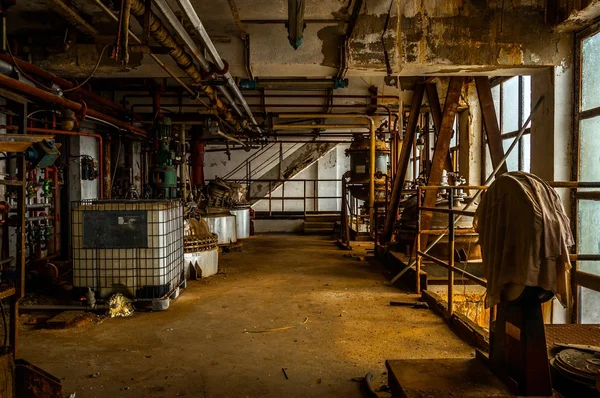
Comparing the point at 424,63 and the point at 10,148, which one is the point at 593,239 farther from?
the point at 10,148

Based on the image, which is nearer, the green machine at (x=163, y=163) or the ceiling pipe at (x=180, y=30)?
the ceiling pipe at (x=180, y=30)

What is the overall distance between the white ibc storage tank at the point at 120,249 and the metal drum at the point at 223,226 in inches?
169

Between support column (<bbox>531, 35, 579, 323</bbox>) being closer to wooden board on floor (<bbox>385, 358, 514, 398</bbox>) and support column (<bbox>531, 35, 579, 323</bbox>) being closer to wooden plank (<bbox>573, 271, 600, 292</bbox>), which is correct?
wooden plank (<bbox>573, 271, 600, 292</bbox>)

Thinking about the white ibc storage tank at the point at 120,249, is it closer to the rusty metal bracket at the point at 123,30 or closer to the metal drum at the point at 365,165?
the rusty metal bracket at the point at 123,30

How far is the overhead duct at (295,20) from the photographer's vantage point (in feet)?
12.2

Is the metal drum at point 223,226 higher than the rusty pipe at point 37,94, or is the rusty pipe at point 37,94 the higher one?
the rusty pipe at point 37,94

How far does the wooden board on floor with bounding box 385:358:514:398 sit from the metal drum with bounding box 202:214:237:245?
23.5ft

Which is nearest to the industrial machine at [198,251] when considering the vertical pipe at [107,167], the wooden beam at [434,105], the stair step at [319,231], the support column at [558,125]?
the vertical pipe at [107,167]

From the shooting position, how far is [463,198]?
6.78 meters

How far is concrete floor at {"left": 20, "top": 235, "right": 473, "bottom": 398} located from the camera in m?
3.09

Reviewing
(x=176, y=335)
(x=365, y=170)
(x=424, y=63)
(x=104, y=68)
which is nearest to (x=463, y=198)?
(x=424, y=63)

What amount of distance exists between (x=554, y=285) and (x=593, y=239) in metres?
3.45

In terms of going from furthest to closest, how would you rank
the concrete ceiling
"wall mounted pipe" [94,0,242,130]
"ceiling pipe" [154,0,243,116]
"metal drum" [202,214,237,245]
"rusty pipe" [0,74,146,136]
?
"metal drum" [202,214,237,245] → the concrete ceiling → "rusty pipe" [0,74,146,136] → "wall mounted pipe" [94,0,242,130] → "ceiling pipe" [154,0,243,116]

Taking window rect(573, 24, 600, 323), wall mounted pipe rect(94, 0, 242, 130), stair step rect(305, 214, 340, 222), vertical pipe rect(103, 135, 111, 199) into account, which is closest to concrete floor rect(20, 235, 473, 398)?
window rect(573, 24, 600, 323)
